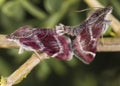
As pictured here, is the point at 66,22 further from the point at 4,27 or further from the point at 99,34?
the point at 99,34

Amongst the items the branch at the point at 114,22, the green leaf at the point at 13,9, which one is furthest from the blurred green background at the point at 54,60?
the branch at the point at 114,22

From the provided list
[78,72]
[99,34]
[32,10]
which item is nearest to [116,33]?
[99,34]

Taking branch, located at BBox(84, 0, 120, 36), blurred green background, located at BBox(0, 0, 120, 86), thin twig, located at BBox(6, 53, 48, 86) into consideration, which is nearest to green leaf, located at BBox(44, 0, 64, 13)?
blurred green background, located at BBox(0, 0, 120, 86)

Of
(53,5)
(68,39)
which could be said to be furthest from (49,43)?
(53,5)

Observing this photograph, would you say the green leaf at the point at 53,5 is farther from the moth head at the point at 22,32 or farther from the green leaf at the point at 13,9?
the moth head at the point at 22,32

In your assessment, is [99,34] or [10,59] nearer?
[99,34]

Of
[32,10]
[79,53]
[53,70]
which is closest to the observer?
[79,53]
